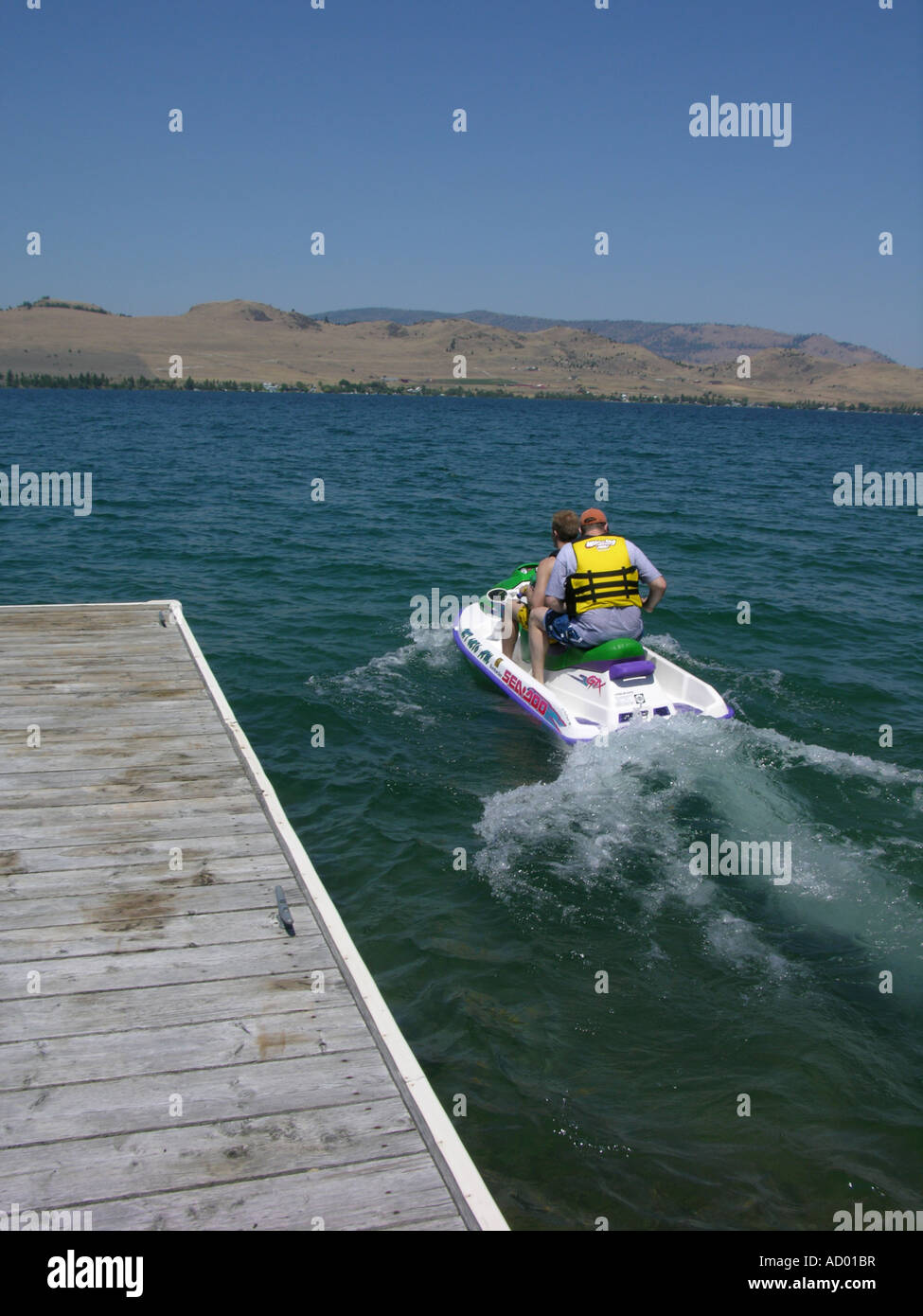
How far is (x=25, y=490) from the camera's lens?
29047 mm

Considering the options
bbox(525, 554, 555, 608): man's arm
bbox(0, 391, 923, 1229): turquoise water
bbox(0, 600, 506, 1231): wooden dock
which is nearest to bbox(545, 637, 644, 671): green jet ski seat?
bbox(525, 554, 555, 608): man's arm

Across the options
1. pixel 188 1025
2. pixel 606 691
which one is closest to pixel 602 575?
pixel 606 691

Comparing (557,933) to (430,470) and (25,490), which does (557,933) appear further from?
(430,470)

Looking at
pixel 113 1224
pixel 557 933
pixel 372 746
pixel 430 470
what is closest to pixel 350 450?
pixel 430 470

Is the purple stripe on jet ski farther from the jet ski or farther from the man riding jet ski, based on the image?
the man riding jet ski

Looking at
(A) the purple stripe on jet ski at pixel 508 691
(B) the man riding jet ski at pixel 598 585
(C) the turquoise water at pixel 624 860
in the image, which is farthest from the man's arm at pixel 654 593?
(A) the purple stripe on jet ski at pixel 508 691

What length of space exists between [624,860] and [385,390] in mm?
165491

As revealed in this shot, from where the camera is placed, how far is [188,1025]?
178 inches

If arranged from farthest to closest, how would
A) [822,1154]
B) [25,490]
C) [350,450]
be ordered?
[350,450] < [25,490] < [822,1154]

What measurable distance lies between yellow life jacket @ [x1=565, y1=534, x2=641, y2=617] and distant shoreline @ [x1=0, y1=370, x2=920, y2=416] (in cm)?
13939

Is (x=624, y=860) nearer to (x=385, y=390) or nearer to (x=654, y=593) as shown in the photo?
(x=654, y=593)

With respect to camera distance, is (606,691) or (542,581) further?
(542,581)

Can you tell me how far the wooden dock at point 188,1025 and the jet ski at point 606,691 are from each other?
3.98 metres
